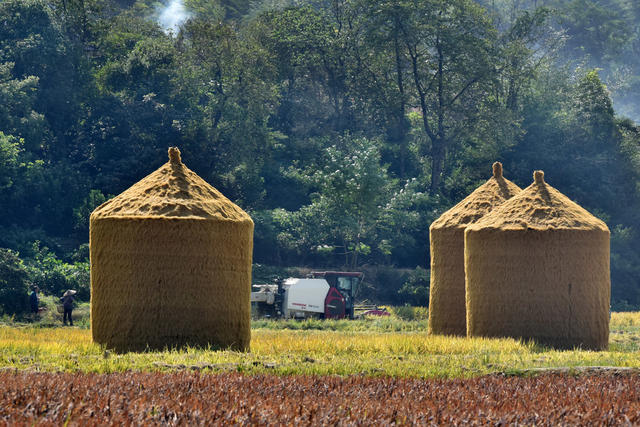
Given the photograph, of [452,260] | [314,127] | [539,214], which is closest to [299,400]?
[539,214]

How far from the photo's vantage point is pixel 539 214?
2175 centimetres

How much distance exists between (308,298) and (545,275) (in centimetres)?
1723

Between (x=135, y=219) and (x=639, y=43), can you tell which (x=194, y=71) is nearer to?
(x=135, y=219)

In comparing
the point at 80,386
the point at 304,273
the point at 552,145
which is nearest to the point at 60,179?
the point at 304,273

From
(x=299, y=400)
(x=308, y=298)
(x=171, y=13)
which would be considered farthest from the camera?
(x=171, y=13)

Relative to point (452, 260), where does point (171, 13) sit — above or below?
above

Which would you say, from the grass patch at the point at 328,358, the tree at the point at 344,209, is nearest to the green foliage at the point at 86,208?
the tree at the point at 344,209

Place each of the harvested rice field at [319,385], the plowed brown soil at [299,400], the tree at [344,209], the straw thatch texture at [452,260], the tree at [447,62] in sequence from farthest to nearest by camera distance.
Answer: the tree at [447,62] → the tree at [344,209] → the straw thatch texture at [452,260] → the harvested rice field at [319,385] → the plowed brown soil at [299,400]

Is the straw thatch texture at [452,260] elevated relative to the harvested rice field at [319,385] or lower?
elevated

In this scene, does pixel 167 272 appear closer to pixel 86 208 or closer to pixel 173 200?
pixel 173 200

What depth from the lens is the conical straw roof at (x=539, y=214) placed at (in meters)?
21.4

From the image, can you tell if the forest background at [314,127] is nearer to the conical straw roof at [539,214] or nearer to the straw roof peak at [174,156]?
the conical straw roof at [539,214]

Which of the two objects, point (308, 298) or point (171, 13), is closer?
point (308, 298)

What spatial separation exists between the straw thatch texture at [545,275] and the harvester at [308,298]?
15.8m
